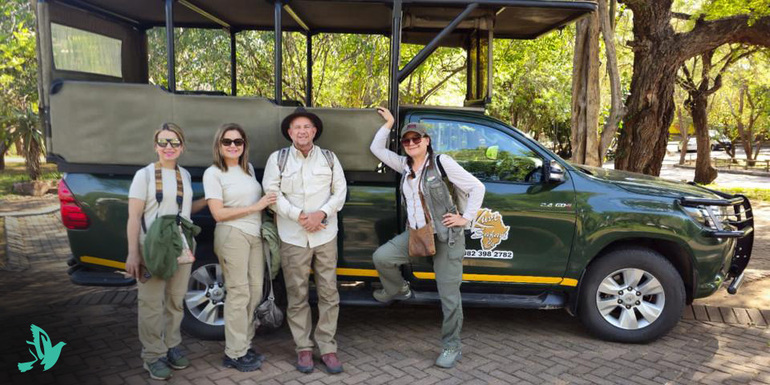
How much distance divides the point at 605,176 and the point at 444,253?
1.76 m

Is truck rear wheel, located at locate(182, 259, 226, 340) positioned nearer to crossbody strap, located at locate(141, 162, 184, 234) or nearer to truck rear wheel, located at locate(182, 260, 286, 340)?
truck rear wheel, located at locate(182, 260, 286, 340)

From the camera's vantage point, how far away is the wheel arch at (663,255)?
475cm

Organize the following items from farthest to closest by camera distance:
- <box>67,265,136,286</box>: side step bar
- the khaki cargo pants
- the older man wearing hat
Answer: <box>67,265,136,286</box>: side step bar
the older man wearing hat
the khaki cargo pants

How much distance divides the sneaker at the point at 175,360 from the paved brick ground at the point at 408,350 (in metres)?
0.10

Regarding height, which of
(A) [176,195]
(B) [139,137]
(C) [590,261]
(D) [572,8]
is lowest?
(C) [590,261]

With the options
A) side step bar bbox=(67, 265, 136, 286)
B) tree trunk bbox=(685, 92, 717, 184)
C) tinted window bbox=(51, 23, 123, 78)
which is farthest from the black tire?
tree trunk bbox=(685, 92, 717, 184)

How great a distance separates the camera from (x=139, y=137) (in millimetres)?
4543

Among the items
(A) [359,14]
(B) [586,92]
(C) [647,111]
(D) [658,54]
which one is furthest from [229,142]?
(D) [658,54]

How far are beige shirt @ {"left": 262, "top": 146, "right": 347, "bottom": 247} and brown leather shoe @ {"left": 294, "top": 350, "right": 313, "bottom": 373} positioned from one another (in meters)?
0.80

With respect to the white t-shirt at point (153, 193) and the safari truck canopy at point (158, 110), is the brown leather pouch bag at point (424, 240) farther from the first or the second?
the white t-shirt at point (153, 193)

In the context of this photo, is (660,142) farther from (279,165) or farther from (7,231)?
(7,231)

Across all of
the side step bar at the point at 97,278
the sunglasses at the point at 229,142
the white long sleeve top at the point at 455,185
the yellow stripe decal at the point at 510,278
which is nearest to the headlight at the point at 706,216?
the yellow stripe decal at the point at 510,278

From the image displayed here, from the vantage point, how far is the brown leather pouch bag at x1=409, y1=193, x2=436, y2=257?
4.11 meters

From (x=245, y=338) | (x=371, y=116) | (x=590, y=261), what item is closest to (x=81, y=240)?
(x=245, y=338)
